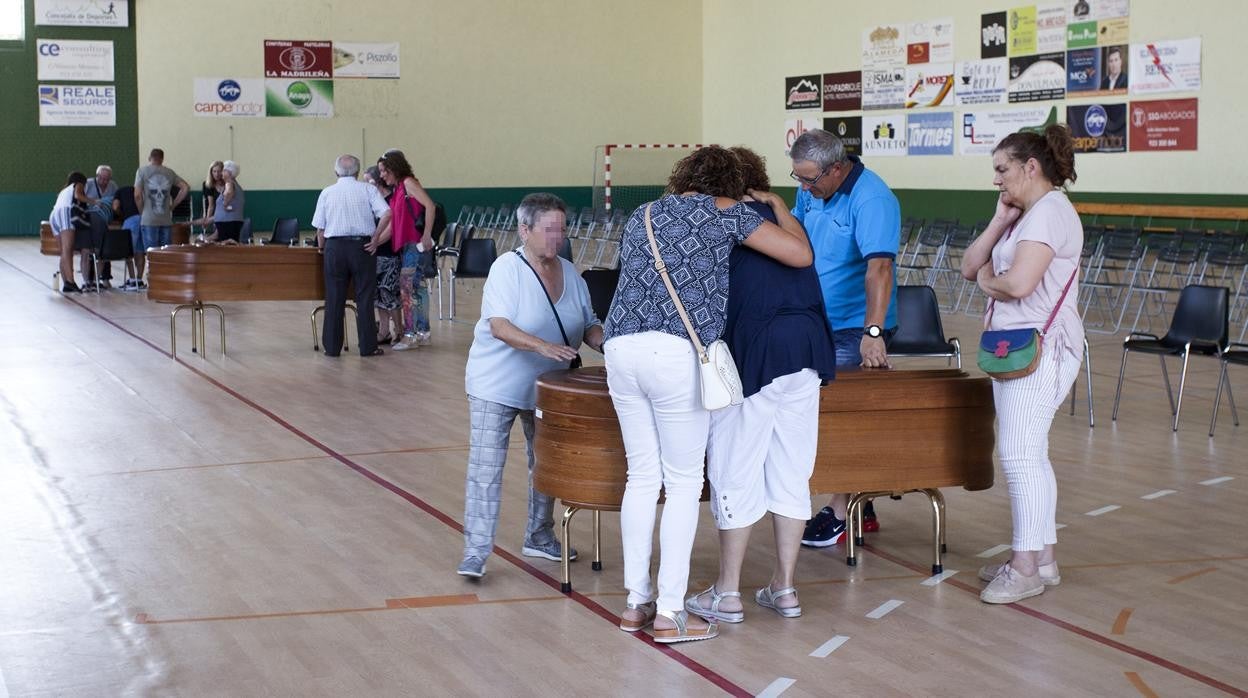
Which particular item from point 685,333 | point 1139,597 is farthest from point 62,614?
point 1139,597

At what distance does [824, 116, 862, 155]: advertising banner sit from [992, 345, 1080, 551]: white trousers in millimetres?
15877

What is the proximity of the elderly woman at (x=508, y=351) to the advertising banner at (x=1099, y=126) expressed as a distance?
12.7 meters

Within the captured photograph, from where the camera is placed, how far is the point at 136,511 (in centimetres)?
542

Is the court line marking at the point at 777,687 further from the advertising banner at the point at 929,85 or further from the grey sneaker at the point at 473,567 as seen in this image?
the advertising banner at the point at 929,85

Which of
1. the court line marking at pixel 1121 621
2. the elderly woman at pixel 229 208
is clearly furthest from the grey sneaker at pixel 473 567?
the elderly woman at pixel 229 208

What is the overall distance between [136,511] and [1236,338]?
28.4ft

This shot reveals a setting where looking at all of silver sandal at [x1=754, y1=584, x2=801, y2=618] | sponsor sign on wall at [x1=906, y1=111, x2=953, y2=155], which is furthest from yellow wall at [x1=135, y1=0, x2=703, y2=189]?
silver sandal at [x1=754, y1=584, x2=801, y2=618]

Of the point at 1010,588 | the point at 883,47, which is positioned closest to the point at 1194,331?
the point at 1010,588

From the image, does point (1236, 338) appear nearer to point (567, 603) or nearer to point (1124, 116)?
point (1124, 116)

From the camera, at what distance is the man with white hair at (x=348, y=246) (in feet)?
31.2

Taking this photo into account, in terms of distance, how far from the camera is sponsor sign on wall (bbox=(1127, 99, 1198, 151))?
48.3 feet

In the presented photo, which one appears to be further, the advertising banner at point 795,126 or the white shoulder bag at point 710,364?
the advertising banner at point 795,126

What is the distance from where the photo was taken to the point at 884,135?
19375 millimetres

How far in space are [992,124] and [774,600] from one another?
14425mm
